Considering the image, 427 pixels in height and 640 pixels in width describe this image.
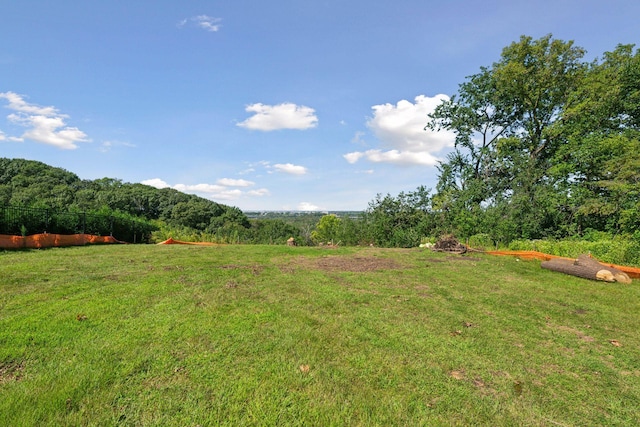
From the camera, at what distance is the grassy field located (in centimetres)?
192

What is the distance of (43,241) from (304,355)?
12.0 m

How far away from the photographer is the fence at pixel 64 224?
396 inches

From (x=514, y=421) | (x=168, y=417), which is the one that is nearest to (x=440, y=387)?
(x=514, y=421)

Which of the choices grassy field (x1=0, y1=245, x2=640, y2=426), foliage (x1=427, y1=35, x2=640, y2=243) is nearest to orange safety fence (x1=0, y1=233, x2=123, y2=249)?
grassy field (x1=0, y1=245, x2=640, y2=426)

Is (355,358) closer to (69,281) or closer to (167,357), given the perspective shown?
(167,357)

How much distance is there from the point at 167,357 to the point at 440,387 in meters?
2.32

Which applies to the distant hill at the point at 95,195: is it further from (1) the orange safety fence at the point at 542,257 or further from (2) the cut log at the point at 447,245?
(1) the orange safety fence at the point at 542,257

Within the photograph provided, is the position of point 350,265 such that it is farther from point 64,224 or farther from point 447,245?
point 64,224

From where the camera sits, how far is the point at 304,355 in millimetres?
2621

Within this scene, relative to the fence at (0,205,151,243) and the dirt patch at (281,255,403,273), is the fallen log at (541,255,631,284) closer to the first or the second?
the dirt patch at (281,255,403,273)

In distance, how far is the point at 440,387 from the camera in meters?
2.27

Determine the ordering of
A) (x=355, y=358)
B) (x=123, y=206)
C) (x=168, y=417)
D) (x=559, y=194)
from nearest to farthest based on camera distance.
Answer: (x=168, y=417) → (x=355, y=358) → (x=559, y=194) → (x=123, y=206)

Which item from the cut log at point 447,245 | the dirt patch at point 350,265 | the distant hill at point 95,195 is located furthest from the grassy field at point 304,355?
the distant hill at point 95,195

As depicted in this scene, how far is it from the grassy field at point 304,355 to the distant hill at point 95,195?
33.1 metres
